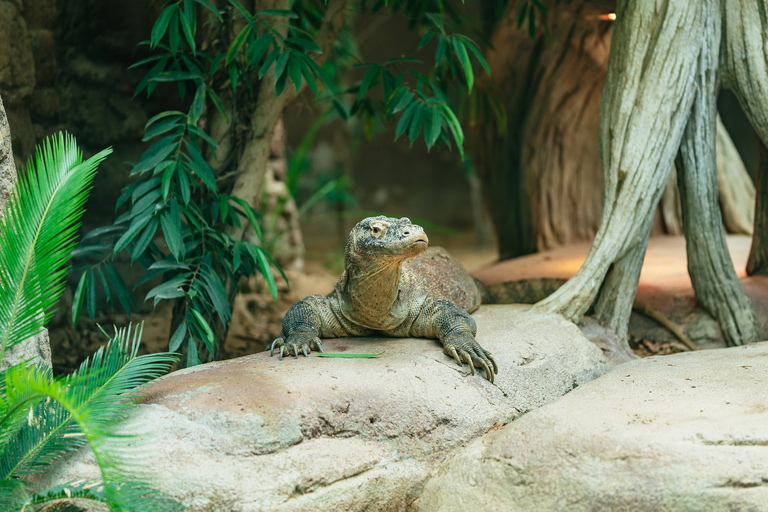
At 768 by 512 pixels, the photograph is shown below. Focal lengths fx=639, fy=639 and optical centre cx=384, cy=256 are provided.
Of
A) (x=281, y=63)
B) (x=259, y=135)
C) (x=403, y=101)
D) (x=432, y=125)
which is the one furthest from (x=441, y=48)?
(x=259, y=135)

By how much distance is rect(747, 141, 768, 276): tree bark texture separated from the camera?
5105mm

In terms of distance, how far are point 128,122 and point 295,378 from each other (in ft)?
12.1

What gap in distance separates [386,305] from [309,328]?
48 cm

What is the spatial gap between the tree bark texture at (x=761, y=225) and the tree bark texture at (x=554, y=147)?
210 centimetres

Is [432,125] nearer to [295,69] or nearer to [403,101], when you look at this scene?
[403,101]

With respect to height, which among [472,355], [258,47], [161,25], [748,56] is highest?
[161,25]

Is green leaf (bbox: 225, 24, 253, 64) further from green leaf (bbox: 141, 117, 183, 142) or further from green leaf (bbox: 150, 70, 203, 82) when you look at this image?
green leaf (bbox: 141, 117, 183, 142)

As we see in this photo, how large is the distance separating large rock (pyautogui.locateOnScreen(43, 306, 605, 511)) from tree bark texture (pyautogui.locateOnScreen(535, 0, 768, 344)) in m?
1.02

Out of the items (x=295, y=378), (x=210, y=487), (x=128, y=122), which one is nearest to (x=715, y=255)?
(x=295, y=378)

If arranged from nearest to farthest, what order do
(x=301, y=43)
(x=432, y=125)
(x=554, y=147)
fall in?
(x=301, y=43), (x=432, y=125), (x=554, y=147)

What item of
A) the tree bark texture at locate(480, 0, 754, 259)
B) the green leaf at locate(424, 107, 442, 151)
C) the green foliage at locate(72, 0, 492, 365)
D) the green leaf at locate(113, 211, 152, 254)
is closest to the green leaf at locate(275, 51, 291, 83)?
the green foliage at locate(72, 0, 492, 365)

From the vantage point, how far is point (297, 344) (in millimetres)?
3611

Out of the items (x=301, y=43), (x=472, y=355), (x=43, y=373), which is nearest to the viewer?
(x=43, y=373)

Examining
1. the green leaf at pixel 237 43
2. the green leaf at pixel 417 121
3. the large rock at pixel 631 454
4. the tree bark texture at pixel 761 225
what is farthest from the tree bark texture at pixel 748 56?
the green leaf at pixel 237 43
